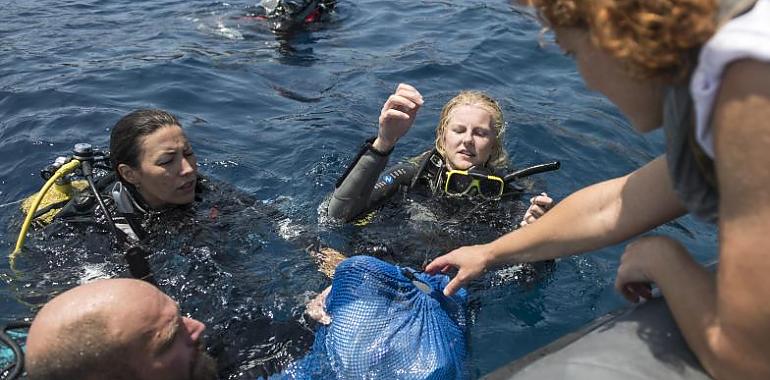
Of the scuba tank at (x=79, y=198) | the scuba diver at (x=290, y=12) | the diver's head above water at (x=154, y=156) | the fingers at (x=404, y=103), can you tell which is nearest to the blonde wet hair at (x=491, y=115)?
the fingers at (x=404, y=103)

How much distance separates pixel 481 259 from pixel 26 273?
283 centimetres

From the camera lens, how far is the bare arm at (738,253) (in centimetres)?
112

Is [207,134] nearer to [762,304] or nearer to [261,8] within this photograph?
[261,8]

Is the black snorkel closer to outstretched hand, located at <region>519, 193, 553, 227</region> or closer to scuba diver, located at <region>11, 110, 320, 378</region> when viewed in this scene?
outstretched hand, located at <region>519, 193, 553, 227</region>

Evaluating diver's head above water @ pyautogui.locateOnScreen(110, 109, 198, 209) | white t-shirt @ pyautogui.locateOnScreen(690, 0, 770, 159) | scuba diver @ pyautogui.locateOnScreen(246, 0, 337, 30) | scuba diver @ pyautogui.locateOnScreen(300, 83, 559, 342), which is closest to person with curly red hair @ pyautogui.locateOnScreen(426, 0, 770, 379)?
white t-shirt @ pyautogui.locateOnScreen(690, 0, 770, 159)

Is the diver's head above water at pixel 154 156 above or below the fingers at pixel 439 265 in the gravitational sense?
below

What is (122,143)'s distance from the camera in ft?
12.3

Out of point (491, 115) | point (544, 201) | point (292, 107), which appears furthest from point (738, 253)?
point (292, 107)

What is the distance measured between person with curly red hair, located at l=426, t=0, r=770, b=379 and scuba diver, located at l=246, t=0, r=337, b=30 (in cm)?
819

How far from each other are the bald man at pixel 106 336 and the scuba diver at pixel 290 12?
7678 millimetres

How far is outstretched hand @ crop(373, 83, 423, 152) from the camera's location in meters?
3.37

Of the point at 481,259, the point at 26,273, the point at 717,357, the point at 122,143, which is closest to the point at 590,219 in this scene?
the point at 481,259

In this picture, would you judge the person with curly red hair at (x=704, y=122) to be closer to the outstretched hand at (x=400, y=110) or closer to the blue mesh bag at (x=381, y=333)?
the blue mesh bag at (x=381, y=333)

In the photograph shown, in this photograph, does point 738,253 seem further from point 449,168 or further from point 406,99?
point 449,168
